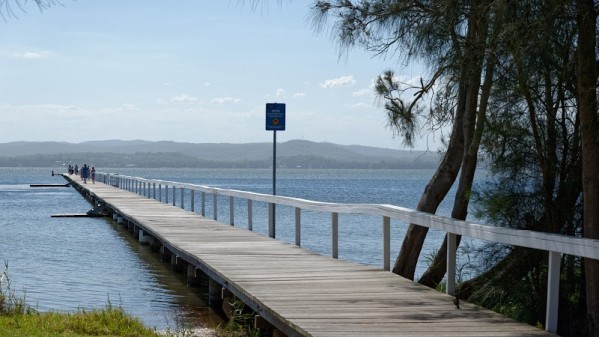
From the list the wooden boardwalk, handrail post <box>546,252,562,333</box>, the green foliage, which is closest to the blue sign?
the wooden boardwalk

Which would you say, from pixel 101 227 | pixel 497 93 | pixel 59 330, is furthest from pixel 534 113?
pixel 101 227

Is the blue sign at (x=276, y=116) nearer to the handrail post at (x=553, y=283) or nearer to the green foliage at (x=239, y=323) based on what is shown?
the green foliage at (x=239, y=323)

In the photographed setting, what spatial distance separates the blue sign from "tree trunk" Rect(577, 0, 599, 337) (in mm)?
8882

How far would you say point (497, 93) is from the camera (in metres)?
11.2

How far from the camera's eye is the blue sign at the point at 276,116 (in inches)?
700

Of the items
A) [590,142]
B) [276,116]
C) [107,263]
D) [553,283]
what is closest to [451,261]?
[590,142]

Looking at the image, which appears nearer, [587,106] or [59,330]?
[587,106]

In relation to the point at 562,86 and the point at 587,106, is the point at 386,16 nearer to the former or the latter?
the point at 562,86

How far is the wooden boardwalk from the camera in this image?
8.16m

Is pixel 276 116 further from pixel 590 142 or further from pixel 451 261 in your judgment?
pixel 590 142

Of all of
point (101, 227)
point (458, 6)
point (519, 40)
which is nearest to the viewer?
point (519, 40)

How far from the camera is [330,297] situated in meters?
9.84

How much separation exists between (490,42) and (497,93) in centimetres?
177

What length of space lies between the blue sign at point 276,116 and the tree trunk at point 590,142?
8.88 m
